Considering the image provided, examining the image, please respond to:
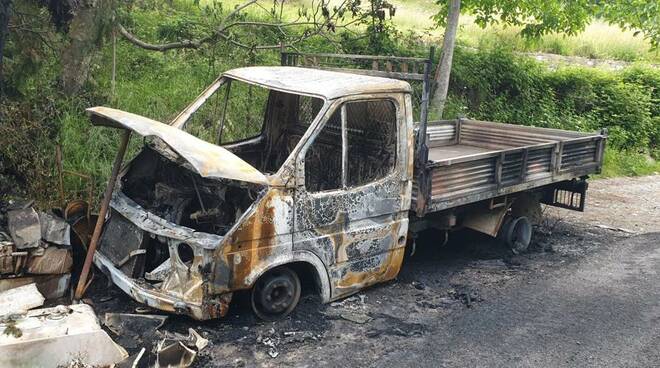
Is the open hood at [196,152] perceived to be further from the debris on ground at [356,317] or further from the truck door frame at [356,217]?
the debris on ground at [356,317]

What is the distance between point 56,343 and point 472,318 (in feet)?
10.3

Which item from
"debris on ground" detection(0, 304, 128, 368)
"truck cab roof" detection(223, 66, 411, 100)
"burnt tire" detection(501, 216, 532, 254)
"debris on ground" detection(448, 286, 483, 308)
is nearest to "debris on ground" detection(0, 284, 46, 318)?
"debris on ground" detection(0, 304, 128, 368)

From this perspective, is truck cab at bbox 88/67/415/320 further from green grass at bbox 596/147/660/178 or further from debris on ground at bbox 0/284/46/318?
green grass at bbox 596/147/660/178

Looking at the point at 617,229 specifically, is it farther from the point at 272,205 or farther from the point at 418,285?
the point at 272,205

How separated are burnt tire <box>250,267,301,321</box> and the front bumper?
31 cm

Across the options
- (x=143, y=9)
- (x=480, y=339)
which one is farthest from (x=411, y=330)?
(x=143, y=9)

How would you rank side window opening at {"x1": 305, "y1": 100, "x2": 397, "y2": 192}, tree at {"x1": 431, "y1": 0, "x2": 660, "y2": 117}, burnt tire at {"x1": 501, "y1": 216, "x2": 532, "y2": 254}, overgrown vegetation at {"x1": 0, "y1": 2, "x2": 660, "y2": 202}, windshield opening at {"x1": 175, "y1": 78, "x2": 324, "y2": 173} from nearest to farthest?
side window opening at {"x1": 305, "y1": 100, "x2": 397, "y2": 192}, windshield opening at {"x1": 175, "y1": 78, "x2": 324, "y2": 173}, overgrown vegetation at {"x1": 0, "y1": 2, "x2": 660, "y2": 202}, burnt tire at {"x1": 501, "y1": 216, "x2": 532, "y2": 254}, tree at {"x1": 431, "y1": 0, "x2": 660, "y2": 117}

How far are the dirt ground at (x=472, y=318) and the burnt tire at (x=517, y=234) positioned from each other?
11cm

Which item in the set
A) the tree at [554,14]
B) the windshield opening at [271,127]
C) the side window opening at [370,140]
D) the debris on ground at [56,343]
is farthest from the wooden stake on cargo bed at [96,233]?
the tree at [554,14]

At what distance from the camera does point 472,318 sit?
5.30 m

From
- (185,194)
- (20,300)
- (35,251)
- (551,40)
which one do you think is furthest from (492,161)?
(551,40)

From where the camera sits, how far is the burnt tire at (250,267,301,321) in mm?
4871

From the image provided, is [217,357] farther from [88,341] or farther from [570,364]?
[570,364]

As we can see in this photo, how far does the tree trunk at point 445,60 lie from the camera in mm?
10844
